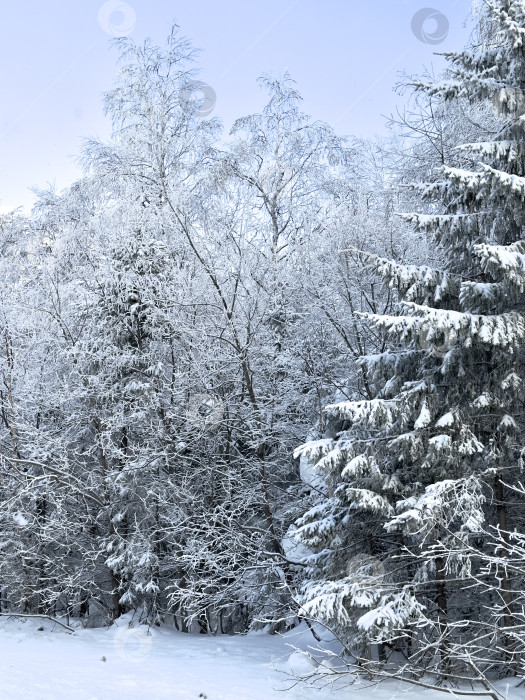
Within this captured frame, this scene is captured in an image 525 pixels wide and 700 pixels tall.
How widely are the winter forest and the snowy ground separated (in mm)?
398

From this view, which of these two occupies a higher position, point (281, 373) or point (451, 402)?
point (281, 373)

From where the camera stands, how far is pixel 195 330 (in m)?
11.5

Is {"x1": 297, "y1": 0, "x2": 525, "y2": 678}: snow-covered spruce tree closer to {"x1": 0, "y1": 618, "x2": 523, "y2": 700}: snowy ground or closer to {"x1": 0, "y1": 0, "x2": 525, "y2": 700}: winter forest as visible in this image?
{"x1": 0, "y1": 0, "x2": 525, "y2": 700}: winter forest

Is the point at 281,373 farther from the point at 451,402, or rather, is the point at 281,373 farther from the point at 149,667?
the point at 149,667

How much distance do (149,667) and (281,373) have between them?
239 inches

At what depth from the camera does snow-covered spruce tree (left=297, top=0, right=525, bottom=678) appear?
6.50m

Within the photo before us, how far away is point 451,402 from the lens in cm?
737

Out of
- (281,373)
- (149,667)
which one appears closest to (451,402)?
(149,667)

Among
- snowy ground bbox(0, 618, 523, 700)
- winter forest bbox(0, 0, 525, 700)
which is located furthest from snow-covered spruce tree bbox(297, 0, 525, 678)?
snowy ground bbox(0, 618, 523, 700)

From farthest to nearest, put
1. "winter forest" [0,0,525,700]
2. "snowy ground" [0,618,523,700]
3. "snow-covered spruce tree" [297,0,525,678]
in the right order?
"snowy ground" [0,618,523,700], "winter forest" [0,0,525,700], "snow-covered spruce tree" [297,0,525,678]

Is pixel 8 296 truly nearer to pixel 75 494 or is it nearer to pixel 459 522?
pixel 75 494

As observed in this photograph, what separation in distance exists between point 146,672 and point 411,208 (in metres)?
9.16

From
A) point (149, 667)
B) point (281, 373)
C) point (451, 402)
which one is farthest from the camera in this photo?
point (281, 373)

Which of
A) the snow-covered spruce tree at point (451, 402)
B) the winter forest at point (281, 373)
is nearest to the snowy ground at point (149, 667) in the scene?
the winter forest at point (281, 373)
